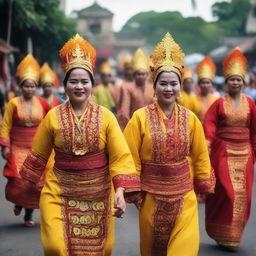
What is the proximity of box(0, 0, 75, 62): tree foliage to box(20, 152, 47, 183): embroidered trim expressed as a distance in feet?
51.4

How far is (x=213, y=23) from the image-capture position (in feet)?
260

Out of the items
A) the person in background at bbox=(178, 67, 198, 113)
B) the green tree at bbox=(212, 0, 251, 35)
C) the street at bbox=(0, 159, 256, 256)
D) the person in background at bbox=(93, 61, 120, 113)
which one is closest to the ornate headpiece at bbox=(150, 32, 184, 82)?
the street at bbox=(0, 159, 256, 256)

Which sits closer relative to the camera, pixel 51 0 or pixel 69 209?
pixel 69 209

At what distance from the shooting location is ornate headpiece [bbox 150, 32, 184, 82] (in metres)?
5.58

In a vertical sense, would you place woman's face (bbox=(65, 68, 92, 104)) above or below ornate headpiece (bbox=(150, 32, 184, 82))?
below

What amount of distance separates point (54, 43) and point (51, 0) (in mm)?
3311

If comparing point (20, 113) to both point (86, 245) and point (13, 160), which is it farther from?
point (86, 245)

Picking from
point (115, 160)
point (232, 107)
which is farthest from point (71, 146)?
point (232, 107)

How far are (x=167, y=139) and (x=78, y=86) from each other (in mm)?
807

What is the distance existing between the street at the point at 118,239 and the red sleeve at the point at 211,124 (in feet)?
3.54

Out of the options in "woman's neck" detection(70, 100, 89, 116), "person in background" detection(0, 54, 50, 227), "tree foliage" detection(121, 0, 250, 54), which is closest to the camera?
Result: "woman's neck" detection(70, 100, 89, 116)

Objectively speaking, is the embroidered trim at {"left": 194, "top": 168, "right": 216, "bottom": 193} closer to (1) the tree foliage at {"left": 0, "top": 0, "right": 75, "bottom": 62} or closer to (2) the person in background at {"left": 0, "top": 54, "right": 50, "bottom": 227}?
(2) the person in background at {"left": 0, "top": 54, "right": 50, "bottom": 227}

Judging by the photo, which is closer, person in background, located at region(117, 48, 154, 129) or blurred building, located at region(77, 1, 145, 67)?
person in background, located at region(117, 48, 154, 129)

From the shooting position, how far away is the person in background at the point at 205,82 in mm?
9781
